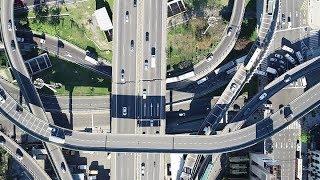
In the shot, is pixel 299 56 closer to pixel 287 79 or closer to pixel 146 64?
pixel 287 79

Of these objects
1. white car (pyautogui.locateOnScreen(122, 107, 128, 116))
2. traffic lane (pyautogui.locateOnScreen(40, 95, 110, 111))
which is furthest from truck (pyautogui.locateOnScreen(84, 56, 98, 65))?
white car (pyautogui.locateOnScreen(122, 107, 128, 116))

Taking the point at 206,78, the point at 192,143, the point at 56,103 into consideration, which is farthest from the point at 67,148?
the point at 206,78

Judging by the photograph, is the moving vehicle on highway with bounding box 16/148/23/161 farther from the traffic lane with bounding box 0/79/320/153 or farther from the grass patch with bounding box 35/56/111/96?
the grass patch with bounding box 35/56/111/96

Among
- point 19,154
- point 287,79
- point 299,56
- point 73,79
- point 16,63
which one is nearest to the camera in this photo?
point 16,63

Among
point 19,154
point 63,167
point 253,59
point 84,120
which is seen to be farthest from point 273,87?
point 19,154

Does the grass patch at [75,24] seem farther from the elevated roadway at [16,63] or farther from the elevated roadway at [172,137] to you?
the elevated roadway at [172,137]

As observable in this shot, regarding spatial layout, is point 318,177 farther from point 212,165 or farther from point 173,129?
point 173,129
